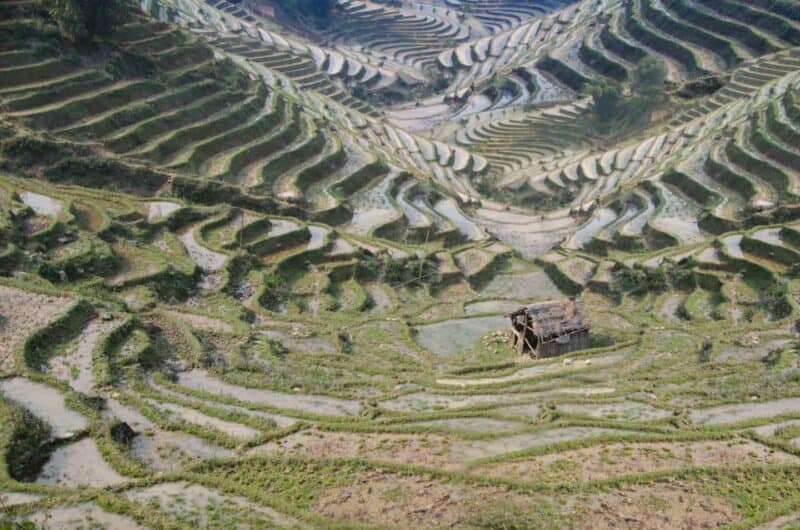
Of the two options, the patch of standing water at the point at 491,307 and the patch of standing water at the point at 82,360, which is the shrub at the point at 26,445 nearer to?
the patch of standing water at the point at 82,360

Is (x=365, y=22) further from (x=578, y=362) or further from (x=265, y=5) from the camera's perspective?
(x=578, y=362)

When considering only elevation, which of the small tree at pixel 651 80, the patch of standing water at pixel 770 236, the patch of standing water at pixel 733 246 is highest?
the small tree at pixel 651 80

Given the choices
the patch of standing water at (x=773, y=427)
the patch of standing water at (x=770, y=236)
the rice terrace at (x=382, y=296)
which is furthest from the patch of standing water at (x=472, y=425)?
the patch of standing water at (x=770, y=236)

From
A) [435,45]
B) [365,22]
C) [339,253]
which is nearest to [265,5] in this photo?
[365,22]

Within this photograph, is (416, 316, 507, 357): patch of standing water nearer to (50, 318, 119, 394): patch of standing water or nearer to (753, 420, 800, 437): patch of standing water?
(753, 420, 800, 437): patch of standing water

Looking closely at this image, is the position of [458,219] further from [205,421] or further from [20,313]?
[205,421]

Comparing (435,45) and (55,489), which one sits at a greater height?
(435,45)
